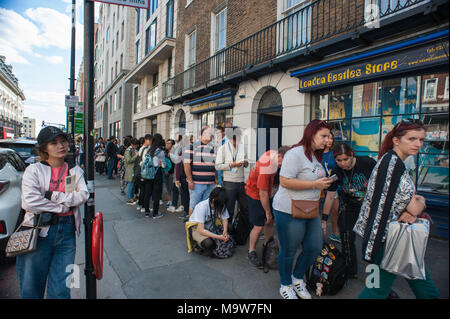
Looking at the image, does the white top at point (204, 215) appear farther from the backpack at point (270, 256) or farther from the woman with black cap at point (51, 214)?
the woman with black cap at point (51, 214)

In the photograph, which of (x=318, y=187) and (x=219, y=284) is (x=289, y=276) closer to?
(x=219, y=284)

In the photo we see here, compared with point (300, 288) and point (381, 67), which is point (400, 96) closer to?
point (381, 67)

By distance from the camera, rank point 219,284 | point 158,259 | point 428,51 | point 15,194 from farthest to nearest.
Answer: point 428,51 → point 158,259 → point 15,194 → point 219,284

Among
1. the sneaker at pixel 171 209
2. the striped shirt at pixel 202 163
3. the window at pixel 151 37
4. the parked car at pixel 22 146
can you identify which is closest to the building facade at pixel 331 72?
the striped shirt at pixel 202 163

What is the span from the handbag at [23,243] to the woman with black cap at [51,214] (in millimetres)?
76

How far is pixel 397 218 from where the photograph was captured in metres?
2.00

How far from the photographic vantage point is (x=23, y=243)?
2070mm

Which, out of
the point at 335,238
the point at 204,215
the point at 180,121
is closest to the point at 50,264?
the point at 204,215

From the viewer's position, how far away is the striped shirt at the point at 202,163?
4906 mm

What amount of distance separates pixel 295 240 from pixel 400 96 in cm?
492

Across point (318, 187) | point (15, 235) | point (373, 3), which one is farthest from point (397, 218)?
point (373, 3)

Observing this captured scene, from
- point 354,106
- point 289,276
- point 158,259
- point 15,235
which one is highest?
point 354,106
